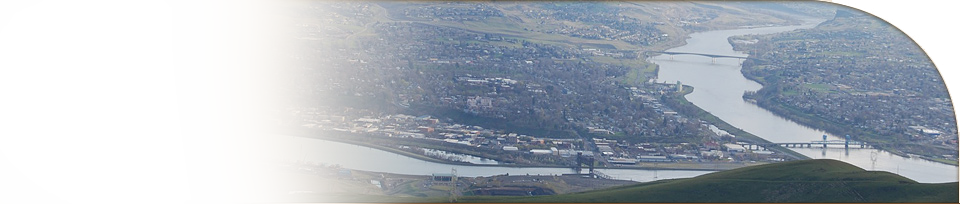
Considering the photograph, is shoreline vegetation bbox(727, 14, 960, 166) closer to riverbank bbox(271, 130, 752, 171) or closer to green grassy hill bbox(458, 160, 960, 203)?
green grassy hill bbox(458, 160, 960, 203)

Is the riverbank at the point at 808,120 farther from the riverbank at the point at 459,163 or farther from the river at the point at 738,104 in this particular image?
the riverbank at the point at 459,163

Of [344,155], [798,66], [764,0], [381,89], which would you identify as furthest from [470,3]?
[798,66]

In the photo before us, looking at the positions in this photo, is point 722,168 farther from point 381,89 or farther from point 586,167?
point 381,89

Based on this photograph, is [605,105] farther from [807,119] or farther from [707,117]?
[807,119]

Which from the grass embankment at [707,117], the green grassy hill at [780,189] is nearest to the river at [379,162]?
the green grassy hill at [780,189]

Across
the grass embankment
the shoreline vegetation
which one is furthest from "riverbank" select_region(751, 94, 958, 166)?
the grass embankment

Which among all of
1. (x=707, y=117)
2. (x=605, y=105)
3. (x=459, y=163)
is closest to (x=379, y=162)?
(x=459, y=163)
